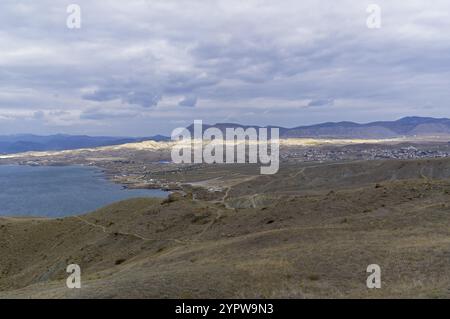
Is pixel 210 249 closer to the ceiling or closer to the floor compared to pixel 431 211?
closer to the floor

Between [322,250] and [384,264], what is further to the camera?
[322,250]

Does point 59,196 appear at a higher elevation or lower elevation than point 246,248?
lower

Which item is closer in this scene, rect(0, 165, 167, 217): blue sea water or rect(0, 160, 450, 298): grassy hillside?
rect(0, 160, 450, 298): grassy hillside

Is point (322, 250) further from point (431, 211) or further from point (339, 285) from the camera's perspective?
point (431, 211)

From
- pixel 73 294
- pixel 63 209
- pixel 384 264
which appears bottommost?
pixel 63 209

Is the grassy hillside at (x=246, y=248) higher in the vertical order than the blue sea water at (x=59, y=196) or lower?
higher

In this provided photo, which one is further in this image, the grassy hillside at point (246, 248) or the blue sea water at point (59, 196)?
the blue sea water at point (59, 196)

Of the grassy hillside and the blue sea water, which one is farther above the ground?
the grassy hillside

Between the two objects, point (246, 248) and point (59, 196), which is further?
point (59, 196)

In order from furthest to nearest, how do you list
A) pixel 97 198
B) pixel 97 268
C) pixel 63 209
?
pixel 97 198
pixel 63 209
pixel 97 268
